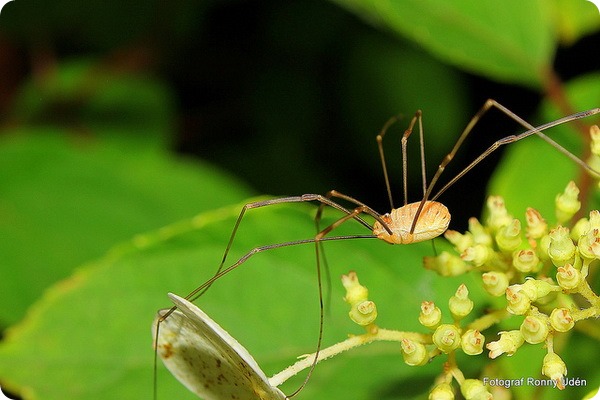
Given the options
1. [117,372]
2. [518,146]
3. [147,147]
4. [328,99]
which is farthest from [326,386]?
[328,99]

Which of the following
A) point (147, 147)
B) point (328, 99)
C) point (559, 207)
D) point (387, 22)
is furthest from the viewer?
point (328, 99)

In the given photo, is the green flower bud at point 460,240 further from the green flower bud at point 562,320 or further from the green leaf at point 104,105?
the green leaf at point 104,105

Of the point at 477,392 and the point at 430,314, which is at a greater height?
the point at 430,314

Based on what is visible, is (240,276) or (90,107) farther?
(90,107)

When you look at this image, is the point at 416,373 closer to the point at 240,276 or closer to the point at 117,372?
the point at 240,276

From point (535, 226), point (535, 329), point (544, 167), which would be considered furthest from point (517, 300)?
point (544, 167)

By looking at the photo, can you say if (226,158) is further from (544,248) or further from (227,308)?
(544,248)

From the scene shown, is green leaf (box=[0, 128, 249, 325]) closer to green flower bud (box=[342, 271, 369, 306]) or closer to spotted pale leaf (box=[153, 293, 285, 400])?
spotted pale leaf (box=[153, 293, 285, 400])

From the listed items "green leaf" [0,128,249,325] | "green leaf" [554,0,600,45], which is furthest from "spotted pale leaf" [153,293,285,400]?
"green leaf" [554,0,600,45]
